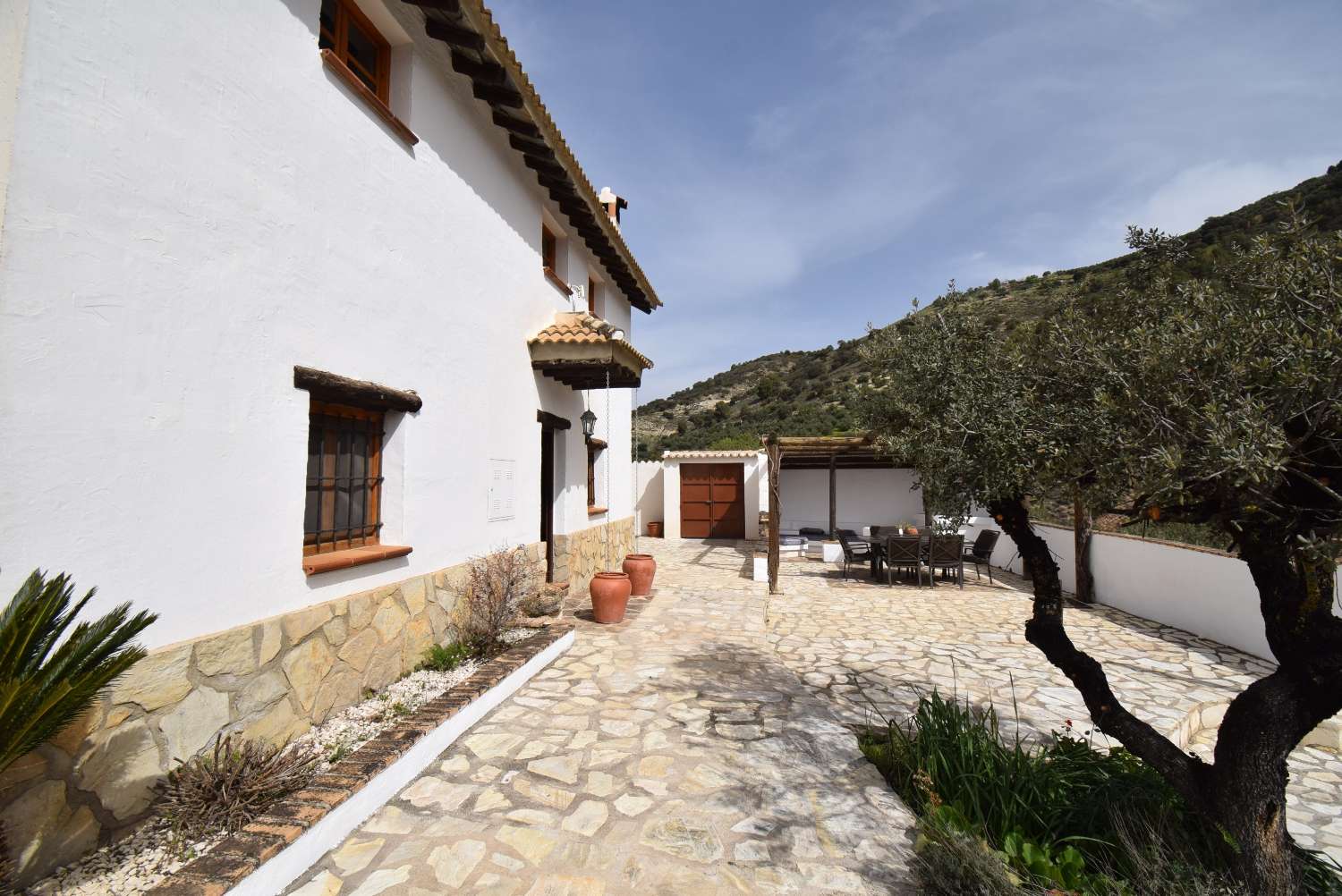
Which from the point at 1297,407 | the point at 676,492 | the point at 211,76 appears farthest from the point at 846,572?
the point at 211,76

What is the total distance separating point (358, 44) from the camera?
484cm

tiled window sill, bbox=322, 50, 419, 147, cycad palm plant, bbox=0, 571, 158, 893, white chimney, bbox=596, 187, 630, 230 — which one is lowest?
cycad palm plant, bbox=0, 571, 158, 893

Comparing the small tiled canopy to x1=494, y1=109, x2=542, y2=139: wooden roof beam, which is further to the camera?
the small tiled canopy

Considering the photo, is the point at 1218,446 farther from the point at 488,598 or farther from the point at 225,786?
the point at 488,598

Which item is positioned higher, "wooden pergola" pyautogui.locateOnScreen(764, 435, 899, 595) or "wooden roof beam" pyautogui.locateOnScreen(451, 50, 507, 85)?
"wooden roof beam" pyautogui.locateOnScreen(451, 50, 507, 85)

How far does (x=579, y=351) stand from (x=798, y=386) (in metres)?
37.9

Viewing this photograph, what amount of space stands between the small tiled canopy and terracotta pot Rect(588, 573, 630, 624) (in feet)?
8.88

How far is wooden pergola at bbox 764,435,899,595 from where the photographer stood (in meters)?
10.2

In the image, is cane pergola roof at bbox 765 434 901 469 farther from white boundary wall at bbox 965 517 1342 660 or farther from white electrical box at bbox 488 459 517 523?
white electrical box at bbox 488 459 517 523

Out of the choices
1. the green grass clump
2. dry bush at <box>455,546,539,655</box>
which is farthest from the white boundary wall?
dry bush at <box>455,546,539,655</box>

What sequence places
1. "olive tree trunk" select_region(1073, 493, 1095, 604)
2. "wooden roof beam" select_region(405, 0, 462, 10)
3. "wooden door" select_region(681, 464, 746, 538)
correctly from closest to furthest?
"wooden roof beam" select_region(405, 0, 462, 10)
"olive tree trunk" select_region(1073, 493, 1095, 604)
"wooden door" select_region(681, 464, 746, 538)

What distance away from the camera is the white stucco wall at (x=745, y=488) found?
57.3 ft

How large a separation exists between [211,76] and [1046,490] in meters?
5.12

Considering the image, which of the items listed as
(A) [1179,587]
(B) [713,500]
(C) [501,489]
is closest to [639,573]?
(C) [501,489]
